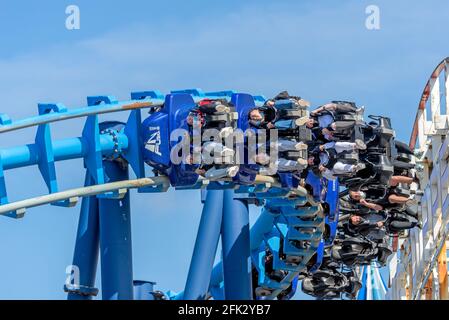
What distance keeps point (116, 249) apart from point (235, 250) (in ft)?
8.76

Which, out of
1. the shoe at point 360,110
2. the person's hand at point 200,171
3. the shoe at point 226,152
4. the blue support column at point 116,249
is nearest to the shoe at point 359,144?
the shoe at point 360,110

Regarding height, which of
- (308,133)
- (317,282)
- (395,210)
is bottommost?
(317,282)

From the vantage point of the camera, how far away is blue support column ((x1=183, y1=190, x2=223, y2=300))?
52.4ft

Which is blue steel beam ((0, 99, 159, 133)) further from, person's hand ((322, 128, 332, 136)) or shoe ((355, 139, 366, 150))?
shoe ((355, 139, 366, 150))

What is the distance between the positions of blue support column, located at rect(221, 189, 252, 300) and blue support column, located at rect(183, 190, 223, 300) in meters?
0.09

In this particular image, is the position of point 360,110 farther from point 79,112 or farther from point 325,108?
point 79,112

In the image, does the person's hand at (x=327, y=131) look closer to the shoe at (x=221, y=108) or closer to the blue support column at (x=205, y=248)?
the shoe at (x=221, y=108)

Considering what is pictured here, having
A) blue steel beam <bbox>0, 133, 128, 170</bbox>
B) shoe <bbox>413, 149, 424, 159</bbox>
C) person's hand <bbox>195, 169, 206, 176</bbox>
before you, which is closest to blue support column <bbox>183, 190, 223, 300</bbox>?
shoe <bbox>413, 149, 424, 159</bbox>

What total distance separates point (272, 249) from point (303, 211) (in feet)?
5.21

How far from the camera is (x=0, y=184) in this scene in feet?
37.9

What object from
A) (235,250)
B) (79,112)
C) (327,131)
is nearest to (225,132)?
(327,131)
